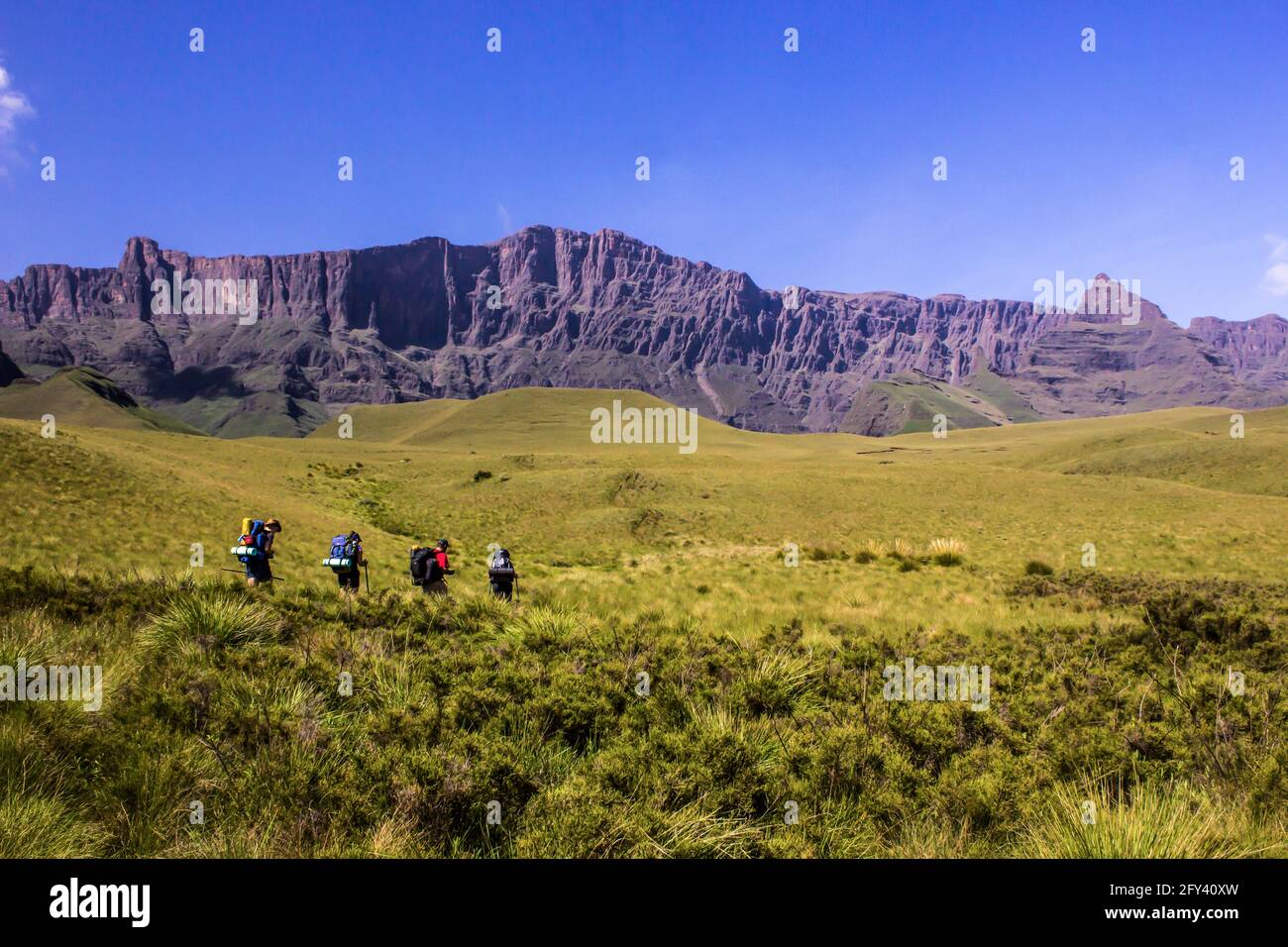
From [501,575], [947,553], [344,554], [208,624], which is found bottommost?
[947,553]

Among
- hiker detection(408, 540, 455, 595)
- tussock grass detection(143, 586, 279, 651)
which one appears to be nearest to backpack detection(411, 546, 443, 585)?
hiker detection(408, 540, 455, 595)

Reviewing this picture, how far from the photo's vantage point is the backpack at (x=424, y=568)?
1267 cm

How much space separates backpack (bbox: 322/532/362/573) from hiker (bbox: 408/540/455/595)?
4.83 ft

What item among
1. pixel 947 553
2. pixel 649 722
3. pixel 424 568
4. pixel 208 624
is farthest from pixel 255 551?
pixel 947 553

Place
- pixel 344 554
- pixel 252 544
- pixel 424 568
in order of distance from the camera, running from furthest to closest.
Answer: pixel 252 544 → pixel 344 554 → pixel 424 568

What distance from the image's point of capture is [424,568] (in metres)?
12.7

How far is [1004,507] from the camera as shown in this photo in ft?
130

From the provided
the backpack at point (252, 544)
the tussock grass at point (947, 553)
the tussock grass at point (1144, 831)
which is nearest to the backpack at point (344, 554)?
the backpack at point (252, 544)

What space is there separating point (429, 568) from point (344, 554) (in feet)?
7.11

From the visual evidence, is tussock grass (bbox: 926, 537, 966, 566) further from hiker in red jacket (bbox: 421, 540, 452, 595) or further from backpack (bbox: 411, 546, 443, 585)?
backpack (bbox: 411, 546, 443, 585)

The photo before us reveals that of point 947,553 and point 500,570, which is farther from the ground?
point 500,570

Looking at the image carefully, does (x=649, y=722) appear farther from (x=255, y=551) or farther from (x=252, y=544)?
(x=252, y=544)
